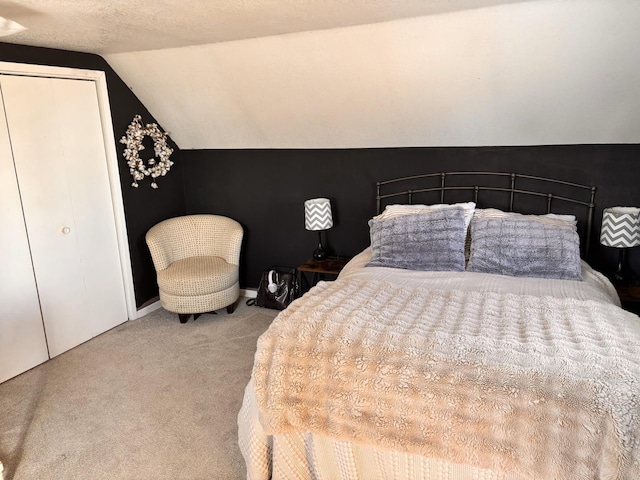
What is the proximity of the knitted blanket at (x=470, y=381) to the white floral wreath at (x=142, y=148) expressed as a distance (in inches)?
90.3

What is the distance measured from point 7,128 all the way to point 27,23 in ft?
2.60

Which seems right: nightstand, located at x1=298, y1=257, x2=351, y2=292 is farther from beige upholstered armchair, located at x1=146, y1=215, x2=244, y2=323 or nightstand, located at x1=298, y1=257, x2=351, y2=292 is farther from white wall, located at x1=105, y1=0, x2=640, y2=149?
white wall, located at x1=105, y1=0, x2=640, y2=149

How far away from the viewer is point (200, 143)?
430 cm

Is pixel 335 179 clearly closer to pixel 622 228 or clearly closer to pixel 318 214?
pixel 318 214

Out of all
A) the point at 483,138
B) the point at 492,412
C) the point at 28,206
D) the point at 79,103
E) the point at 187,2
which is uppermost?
the point at 187,2

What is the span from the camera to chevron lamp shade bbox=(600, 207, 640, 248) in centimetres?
Result: 288

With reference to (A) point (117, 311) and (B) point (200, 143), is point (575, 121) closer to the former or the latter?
(B) point (200, 143)

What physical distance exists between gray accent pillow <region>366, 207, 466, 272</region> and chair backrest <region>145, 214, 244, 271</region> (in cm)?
142

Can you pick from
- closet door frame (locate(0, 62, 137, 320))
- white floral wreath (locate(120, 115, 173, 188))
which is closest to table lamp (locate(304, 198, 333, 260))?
white floral wreath (locate(120, 115, 173, 188))

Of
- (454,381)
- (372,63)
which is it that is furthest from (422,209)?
(454,381)

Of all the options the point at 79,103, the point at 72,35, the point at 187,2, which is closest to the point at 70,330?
the point at 79,103

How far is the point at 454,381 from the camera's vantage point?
1.76 meters

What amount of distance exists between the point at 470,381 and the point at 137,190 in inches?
126

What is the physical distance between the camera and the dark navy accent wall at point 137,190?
3.50 metres
